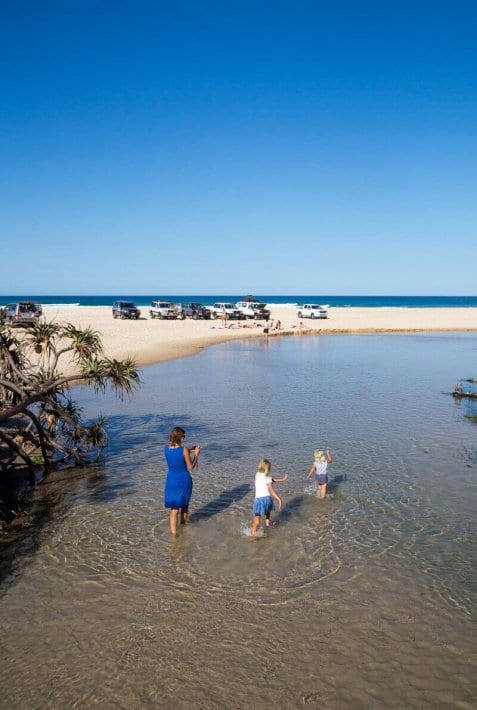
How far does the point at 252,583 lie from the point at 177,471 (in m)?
2.14

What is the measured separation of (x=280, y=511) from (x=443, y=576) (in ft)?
10.5

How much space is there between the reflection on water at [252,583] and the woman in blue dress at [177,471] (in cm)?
61

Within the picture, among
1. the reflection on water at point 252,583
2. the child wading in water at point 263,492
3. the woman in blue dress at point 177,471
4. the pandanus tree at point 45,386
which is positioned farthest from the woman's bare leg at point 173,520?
the pandanus tree at point 45,386

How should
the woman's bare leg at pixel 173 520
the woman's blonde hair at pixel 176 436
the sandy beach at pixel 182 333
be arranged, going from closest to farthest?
the woman's blonde hair at pixel 176 436 < the woman's bare leg at pixel 173 520 < the sandy beach at pixel 182 333

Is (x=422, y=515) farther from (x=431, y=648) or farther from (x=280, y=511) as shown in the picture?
(x=431, y=648)

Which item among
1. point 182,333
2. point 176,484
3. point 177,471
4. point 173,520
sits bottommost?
point 173,520

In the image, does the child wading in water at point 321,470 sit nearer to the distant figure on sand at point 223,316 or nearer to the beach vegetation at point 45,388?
the beach vegetation at point 45,388

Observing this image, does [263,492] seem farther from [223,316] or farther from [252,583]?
[223,316]

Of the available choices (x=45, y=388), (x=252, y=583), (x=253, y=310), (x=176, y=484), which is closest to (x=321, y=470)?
(x=176, y=484)

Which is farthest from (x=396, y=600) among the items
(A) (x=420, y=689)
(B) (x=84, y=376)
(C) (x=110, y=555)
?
(B) (x=84, y=376)

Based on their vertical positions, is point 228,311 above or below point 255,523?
above

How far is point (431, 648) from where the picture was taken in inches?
238

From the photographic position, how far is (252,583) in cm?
731

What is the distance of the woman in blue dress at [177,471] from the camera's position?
8336 millimetres
